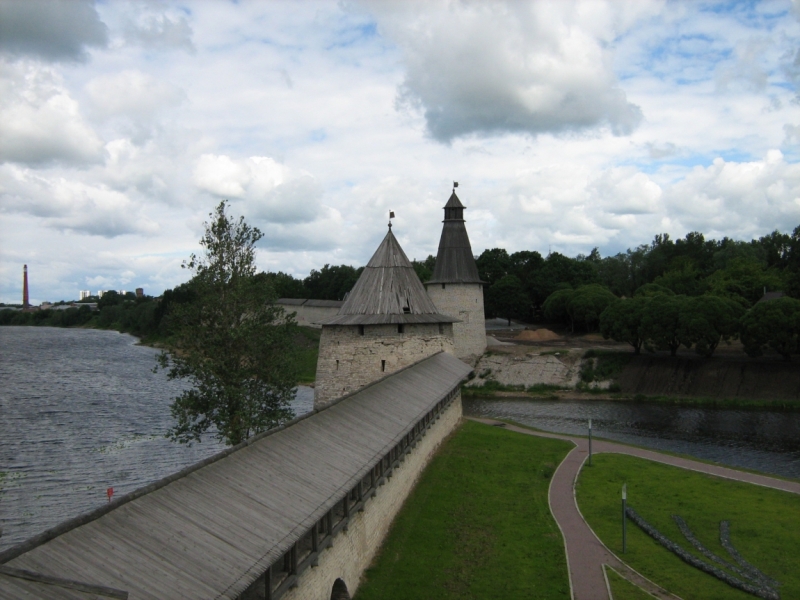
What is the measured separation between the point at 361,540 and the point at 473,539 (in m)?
3.36

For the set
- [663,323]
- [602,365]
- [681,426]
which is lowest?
[681,426]

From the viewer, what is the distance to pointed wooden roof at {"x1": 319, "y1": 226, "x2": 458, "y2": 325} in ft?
79.0

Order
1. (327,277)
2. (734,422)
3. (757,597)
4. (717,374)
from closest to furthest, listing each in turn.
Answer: (757,597) → (734,422) → (717,374) → (327,277)

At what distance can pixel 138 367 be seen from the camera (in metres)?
55.1

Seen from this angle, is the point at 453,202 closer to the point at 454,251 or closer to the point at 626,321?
the point at 454,251

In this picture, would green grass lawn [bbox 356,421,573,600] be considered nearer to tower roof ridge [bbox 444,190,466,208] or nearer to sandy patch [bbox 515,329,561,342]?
tower roof ridge [bbox 444,190,466,208]

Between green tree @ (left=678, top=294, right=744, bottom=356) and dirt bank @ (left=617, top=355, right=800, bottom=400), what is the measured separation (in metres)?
1.30

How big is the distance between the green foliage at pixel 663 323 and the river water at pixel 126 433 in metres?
6.05

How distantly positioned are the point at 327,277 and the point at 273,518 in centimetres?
9355

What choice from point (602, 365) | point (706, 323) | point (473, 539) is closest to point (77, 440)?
point (473, 539)

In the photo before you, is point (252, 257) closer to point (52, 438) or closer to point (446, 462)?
point (446, 462)

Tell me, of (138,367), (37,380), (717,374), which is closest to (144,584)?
(717,374)

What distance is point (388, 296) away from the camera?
82.1ft

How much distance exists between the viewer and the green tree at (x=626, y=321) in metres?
46.7
